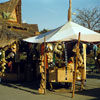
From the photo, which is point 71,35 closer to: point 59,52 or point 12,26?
point 59,52

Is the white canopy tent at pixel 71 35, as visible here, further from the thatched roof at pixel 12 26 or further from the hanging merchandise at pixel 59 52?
the thatched roof at pixel 12 26

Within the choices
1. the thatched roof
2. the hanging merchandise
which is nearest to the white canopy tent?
the hanging merchandise

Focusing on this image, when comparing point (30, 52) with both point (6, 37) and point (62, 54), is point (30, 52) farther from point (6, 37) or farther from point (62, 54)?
point (62, 54)

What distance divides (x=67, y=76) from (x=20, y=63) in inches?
184

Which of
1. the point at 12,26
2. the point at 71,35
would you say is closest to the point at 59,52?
the point at 71,35

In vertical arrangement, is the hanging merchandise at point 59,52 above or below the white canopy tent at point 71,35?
below

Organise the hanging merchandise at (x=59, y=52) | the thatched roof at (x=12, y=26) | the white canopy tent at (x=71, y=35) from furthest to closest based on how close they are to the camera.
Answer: the thatched roof at (x=12, y=26) < the hanging merchandise at (x=59, y=52) < the white canopy tent at (x=71, y=35)

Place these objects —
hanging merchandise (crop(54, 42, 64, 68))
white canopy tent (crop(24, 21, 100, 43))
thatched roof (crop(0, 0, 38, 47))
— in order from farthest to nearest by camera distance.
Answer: thatched roof (crop(0, 0, 38, 47)) → hanging merchandise (crop(54, 42, 64, 68)) → white canopy tent (crop(24, 21, 100, 43))

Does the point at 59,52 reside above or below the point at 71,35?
below

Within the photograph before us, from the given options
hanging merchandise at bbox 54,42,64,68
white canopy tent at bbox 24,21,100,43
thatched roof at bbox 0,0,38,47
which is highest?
thatched roof at bbox 0,0,38,47

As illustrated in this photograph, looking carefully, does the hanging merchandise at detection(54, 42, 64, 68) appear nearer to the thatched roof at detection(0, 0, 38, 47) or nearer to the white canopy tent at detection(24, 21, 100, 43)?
the white canopy tent at detection(24, 21, 100, 43)

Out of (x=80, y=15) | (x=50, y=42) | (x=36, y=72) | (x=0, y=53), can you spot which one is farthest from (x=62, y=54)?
(x=80, y=15)

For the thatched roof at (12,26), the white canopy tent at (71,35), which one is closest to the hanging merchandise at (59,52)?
the white canopy tent at (71,35)

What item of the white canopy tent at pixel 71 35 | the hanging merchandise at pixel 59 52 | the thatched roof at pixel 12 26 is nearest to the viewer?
the white canopy tent at pixel 71 35
